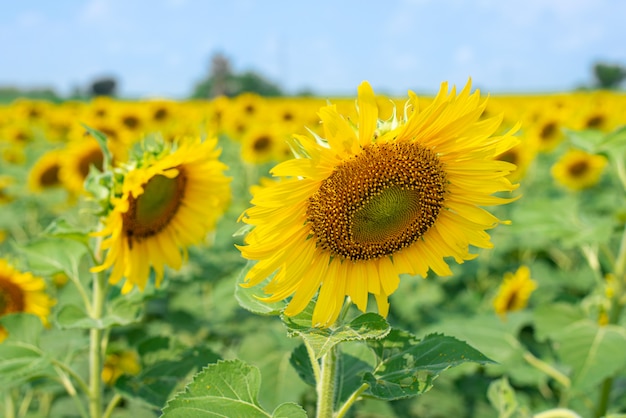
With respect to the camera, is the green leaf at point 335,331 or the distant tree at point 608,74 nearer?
the green leaf at point 335,331

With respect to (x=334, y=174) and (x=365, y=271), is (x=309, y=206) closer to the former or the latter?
(x=334, y=174)

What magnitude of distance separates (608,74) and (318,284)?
38.1 m

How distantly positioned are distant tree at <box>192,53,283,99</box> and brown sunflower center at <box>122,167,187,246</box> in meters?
12.0

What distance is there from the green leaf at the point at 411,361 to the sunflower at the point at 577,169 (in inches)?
245

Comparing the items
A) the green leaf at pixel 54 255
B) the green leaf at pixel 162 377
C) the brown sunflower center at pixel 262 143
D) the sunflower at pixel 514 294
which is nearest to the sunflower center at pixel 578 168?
the sunflower at pixel 514 294

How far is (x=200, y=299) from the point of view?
14.7 ft

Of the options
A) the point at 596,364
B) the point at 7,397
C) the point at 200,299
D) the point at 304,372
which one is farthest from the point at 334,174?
the point at 200,299

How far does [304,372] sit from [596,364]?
5.11 feet

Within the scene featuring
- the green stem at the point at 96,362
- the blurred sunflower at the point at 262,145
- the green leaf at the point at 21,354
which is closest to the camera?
the green leaf at the point at 21,354

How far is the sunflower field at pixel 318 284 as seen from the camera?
1.41 meters

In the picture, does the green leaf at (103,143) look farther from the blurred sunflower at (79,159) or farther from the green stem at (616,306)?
the blurred sunflower at (79,159)

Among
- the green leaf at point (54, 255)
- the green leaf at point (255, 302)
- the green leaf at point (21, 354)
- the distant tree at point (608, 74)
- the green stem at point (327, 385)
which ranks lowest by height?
the green leaf at point (21, 354)

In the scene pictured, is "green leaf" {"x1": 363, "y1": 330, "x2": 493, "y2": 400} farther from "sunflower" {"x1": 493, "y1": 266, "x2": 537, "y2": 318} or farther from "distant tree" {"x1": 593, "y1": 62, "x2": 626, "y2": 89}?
"distant tree" {"x1": 593, "y1": 62, "x2": 626, "y2": 89}

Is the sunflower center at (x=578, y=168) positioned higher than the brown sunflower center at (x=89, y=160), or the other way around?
the sunflower center at (x=578, y=168)
